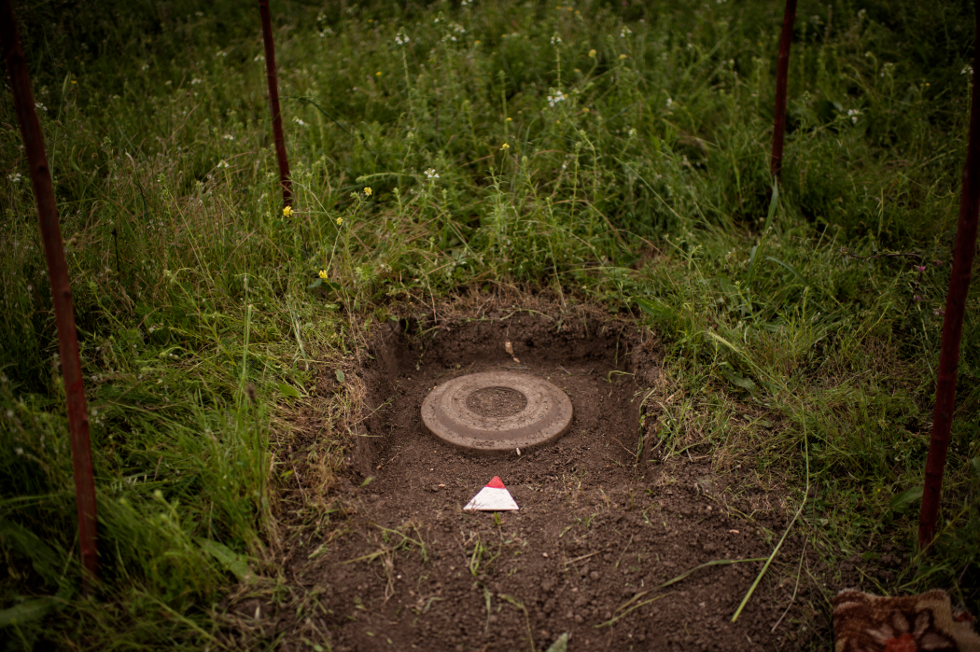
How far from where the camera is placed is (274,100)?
8.79 ft

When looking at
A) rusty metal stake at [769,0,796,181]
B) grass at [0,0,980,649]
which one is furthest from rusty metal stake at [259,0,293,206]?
rusty metal stake at [769,0,796,181]

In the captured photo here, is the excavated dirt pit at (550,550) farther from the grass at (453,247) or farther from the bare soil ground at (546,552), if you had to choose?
the grass at (453,247)

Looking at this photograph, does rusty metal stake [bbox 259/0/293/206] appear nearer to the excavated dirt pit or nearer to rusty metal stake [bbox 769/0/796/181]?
the excavated dirt pit

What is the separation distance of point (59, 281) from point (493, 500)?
1.46 meters

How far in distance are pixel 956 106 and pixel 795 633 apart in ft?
11.5

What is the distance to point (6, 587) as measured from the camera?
160 centimetres

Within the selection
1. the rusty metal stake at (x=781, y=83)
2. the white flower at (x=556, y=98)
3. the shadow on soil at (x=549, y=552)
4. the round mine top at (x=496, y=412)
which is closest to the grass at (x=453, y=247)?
the white flower at (x=556, y=98)

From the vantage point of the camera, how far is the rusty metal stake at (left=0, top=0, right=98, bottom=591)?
4.40 ft

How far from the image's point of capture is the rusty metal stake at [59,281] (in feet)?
4.40

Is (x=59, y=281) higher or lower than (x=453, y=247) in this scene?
higher

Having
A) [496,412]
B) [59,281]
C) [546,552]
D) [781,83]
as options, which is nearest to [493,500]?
[546,552]

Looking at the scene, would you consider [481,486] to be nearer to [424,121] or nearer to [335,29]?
[424,121]

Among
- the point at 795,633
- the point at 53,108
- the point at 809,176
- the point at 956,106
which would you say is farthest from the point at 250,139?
the point at 956,106

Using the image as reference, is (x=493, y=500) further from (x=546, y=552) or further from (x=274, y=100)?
(x=274, y=100)
